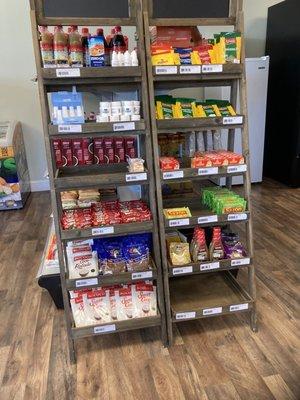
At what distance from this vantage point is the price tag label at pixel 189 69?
63.4 inches

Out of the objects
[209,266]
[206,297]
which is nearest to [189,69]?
[209,266]

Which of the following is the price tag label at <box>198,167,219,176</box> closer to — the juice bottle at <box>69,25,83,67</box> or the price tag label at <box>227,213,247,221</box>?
the price tag label at <box>227,213,247,221</box>

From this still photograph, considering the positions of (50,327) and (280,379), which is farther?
(50,327)

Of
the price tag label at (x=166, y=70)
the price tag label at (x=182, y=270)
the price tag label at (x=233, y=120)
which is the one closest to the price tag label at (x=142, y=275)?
the price tag label at (x=182, y=270)

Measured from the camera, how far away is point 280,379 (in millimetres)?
1642

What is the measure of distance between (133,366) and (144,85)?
141 centimetres

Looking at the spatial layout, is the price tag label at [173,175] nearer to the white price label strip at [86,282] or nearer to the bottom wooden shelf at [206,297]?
the white price label strip at [86,282]

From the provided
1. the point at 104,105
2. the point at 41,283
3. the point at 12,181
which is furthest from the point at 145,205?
the point at 12,181

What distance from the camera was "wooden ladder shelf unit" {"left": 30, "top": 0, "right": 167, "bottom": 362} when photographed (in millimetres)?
1515

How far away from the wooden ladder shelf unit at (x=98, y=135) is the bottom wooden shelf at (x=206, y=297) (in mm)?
145

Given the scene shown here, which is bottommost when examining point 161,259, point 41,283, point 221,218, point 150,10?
point 41,283

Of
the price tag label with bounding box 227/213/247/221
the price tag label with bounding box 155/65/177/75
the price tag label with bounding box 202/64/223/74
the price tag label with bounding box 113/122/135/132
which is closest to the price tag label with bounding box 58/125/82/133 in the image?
the price tag label with bounding box 113/122/135/132

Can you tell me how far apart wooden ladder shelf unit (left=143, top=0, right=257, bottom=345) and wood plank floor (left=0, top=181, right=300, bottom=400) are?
15 centimetres

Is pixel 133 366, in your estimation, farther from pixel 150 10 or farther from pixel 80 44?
pixel 150 10
